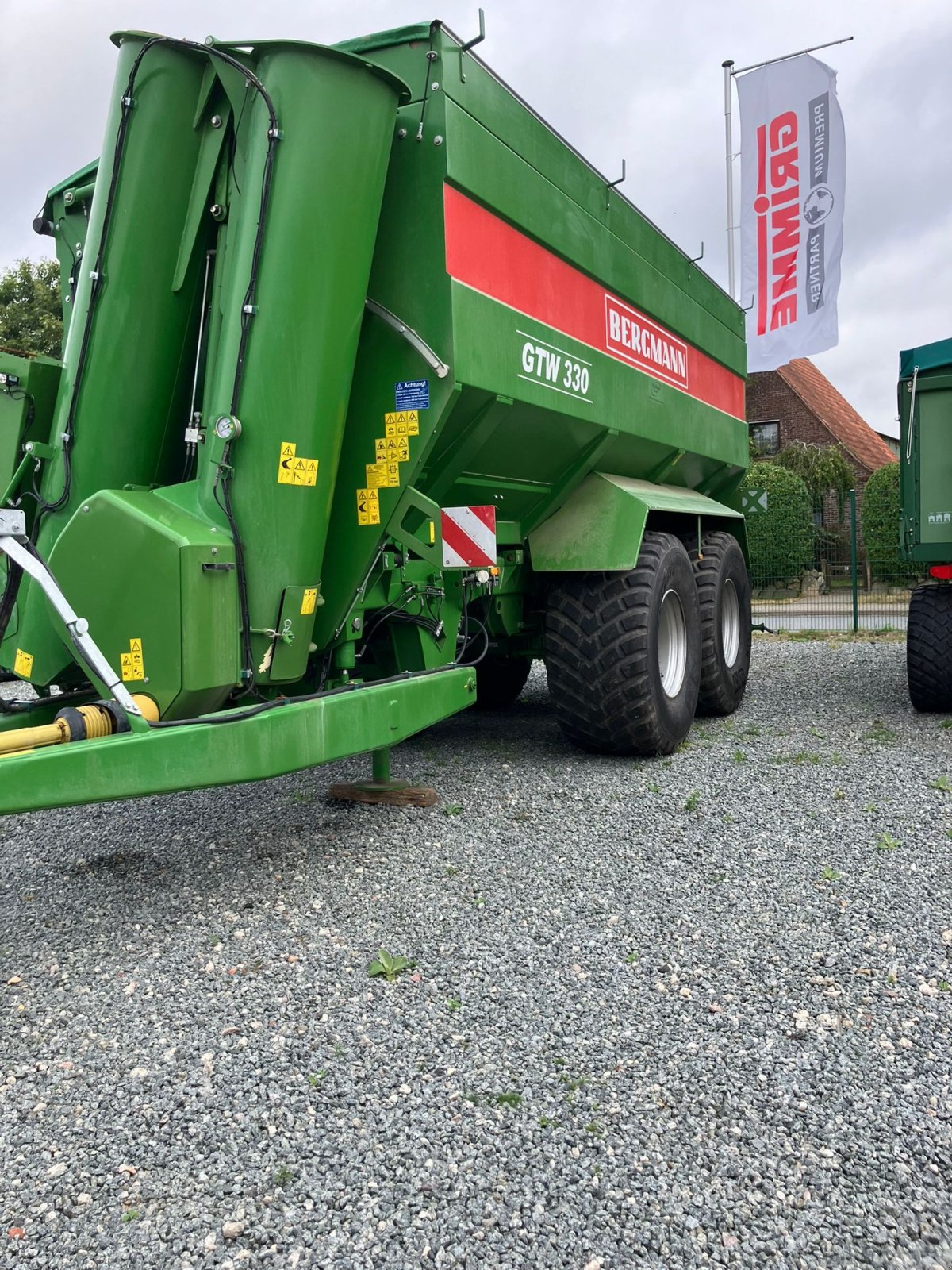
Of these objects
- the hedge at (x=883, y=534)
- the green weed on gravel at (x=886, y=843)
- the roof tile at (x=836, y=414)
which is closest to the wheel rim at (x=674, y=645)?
the green weed on gravel at (x=886, y=843)

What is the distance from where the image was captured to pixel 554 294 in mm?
4816

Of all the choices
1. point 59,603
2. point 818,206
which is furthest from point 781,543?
point 59,603

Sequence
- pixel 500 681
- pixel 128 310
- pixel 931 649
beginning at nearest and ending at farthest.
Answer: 1. pixel 128 310
2. pixel 931 649
3. pixel 500 681

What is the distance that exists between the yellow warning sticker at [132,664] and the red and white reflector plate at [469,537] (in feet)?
4.79

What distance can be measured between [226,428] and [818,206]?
531 inches

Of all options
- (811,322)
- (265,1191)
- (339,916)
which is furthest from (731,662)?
(811,322)

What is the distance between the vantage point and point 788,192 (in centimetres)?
1454

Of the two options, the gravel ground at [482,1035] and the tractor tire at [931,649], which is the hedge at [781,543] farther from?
the gravel ground at [482,1035]

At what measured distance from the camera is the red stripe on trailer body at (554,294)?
4043 mm

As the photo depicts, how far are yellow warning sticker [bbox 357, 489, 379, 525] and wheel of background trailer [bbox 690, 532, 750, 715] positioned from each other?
311 cm

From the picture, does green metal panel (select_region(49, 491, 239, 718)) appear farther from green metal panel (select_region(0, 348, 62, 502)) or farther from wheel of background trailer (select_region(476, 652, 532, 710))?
wheel of background trailer (select_region(476, 652, 532, 710))

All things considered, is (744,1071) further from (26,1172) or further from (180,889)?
(180,889)

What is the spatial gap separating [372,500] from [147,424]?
928 millimetres

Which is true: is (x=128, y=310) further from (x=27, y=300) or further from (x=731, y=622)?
(x=27, y=300)
